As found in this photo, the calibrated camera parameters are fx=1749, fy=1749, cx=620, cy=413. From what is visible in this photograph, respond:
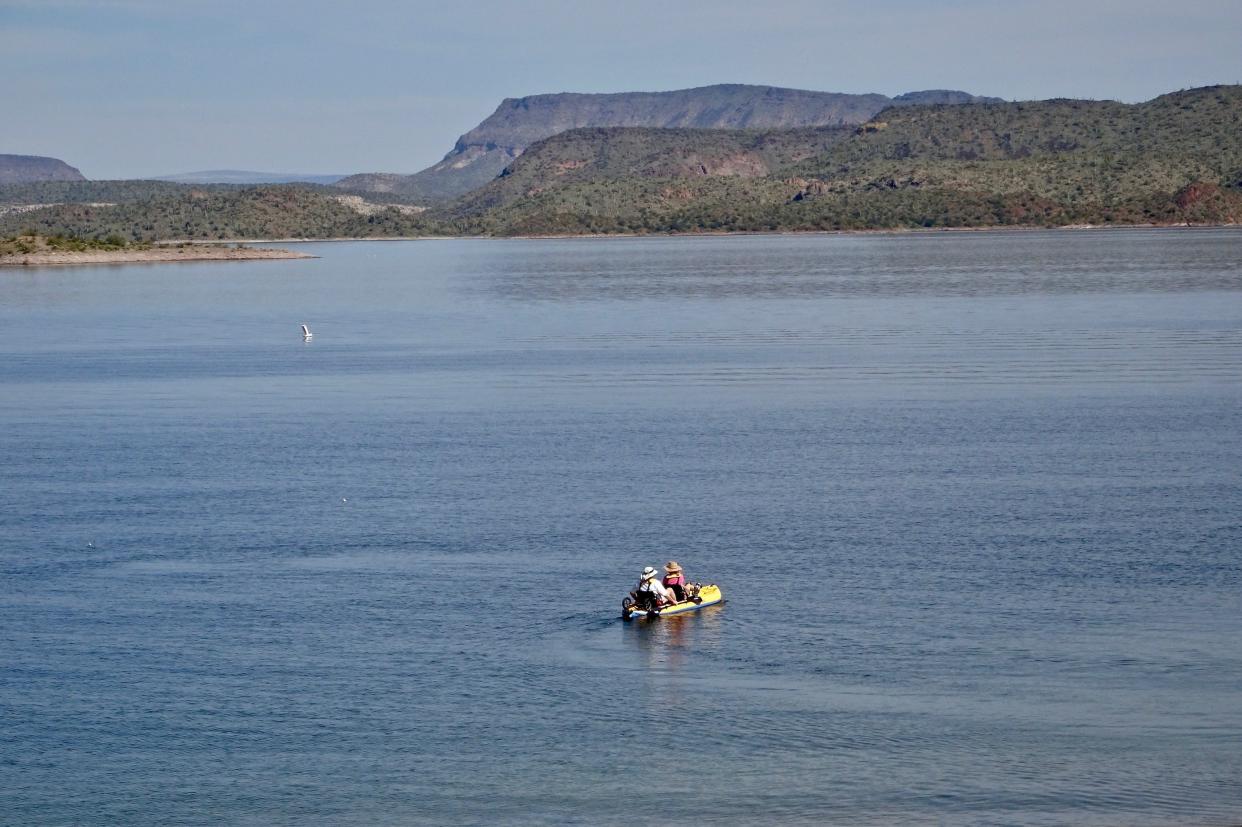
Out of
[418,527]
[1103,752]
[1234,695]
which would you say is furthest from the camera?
[418,527]

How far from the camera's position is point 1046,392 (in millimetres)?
64562

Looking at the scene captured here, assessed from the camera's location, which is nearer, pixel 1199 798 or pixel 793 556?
pixel 1199 798

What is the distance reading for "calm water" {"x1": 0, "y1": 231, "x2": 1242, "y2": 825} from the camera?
2614 centimetres

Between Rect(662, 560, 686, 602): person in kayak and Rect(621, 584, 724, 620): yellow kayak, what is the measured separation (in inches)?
6.5

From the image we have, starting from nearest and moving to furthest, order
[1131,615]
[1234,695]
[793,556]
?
1. [1234,695]
2. [1131,615]
3. [793,556]

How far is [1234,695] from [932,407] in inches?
1292

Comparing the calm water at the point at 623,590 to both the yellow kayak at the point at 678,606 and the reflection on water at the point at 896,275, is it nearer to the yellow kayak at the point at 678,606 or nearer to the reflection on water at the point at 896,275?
the yellow kayak at the point at 678,606

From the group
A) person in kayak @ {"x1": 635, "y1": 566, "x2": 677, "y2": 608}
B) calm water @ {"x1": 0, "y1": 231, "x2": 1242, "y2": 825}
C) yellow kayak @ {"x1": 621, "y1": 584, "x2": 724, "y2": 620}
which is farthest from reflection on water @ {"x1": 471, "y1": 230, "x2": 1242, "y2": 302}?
person in kayak @ {"x1": 635, "y1": 566, "x2": 677, "y2": 608}

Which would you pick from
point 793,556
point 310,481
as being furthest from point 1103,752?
point 310,481

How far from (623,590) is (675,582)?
1921mm

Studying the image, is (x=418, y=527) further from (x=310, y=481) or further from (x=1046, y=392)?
(x=1046, y=392)

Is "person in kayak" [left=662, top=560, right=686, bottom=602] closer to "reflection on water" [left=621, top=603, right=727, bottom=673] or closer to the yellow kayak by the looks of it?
the yellow kayak

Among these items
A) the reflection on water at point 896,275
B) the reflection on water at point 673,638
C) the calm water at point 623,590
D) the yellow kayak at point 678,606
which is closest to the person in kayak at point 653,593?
the yellow kayak at point 678,606

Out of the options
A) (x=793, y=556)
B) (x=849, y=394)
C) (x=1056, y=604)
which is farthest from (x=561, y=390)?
(x=1056, y=604)
